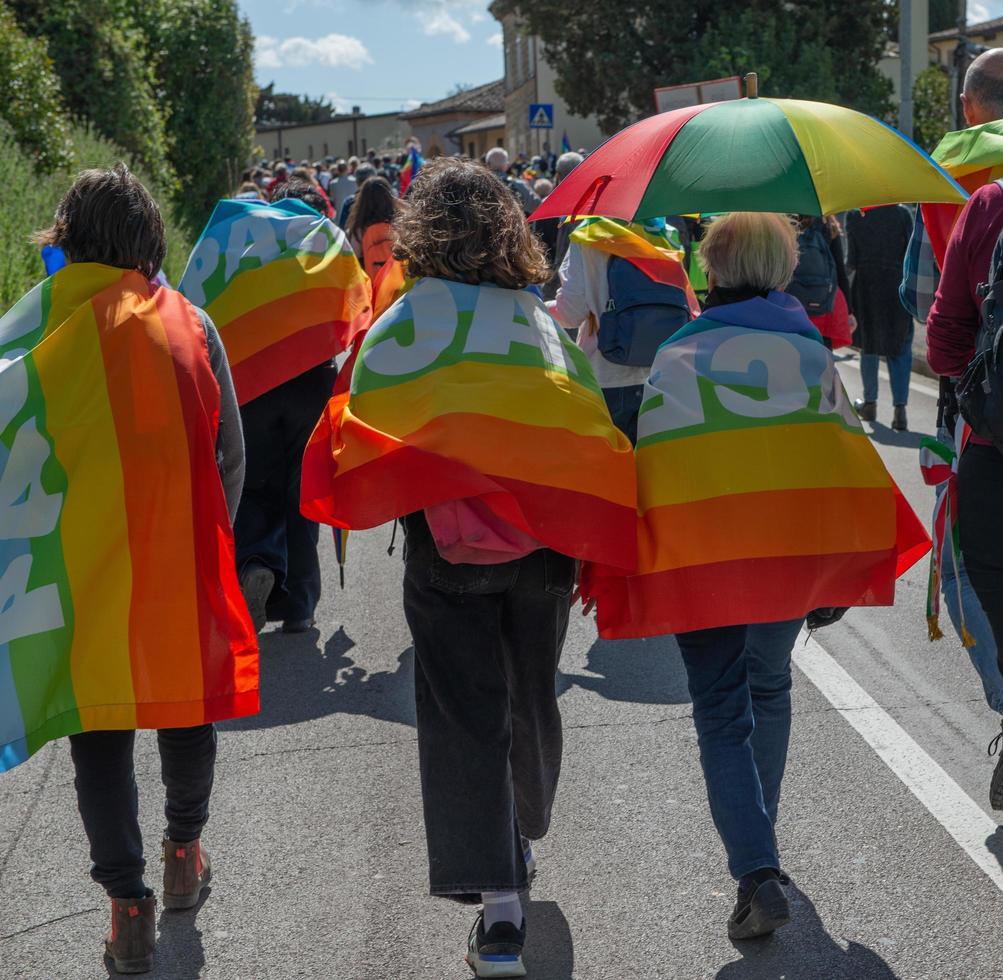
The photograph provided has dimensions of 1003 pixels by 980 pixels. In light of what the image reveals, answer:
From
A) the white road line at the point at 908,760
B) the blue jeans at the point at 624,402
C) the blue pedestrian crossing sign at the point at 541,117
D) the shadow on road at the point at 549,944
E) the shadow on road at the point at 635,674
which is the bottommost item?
the shadow on road at the point at 635,674

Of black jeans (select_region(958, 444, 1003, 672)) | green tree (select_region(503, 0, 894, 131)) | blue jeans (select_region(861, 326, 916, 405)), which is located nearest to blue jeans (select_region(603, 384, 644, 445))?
black jeans (select_region(958, 444, 1003, 672))

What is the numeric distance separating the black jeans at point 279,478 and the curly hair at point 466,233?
115 inches

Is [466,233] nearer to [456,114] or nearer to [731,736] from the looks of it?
[731,736]

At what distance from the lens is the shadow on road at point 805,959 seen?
3.55 m

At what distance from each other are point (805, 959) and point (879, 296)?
8.82m

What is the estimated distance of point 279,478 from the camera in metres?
6.58

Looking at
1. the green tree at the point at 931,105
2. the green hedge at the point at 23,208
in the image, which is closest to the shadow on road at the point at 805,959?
the green hedge at the point at 23,208

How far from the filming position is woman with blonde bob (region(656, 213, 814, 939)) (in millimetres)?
3664

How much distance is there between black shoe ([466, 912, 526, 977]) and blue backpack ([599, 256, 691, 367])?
2.97m

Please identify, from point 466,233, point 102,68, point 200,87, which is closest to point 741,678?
point 466,233

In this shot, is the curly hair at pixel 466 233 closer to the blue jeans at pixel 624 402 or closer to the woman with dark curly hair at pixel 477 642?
the woman with dark curly hair at pixel 477 642

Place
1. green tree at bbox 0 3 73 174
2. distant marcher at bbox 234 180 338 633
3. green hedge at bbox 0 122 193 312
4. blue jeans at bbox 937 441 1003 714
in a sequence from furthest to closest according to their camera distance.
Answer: green tree at bbox 0 3 73 174, green hedge at bbox 0 122 193 312, distant marcher at bbox 234 180 338 633, blue jeans at bbox 937 441 1003 714

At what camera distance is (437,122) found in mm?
89250

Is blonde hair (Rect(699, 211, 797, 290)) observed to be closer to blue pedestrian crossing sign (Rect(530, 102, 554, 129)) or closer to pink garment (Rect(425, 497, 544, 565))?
pink garment (Rect(425, 497, 544, 565))
